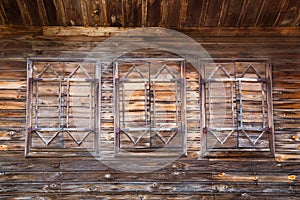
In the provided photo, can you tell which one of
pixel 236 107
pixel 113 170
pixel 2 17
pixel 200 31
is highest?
pixel 2 17

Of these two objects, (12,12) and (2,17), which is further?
(2,17)

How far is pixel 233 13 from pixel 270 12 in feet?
1.86

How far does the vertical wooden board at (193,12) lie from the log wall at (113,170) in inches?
25.6

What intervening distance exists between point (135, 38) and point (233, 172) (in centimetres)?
261

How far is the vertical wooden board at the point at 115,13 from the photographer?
667 cm

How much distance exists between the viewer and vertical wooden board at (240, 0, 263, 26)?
6738 millimetres

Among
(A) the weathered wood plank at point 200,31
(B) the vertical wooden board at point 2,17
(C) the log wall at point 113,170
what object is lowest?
(C) the log wall at point 113,170

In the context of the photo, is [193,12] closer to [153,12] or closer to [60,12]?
[153,12]

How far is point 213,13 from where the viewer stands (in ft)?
22.7

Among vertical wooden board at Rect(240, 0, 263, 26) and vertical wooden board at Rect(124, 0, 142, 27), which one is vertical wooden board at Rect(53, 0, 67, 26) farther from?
vertical wooden board at Rect(240, 0, 263, 26)

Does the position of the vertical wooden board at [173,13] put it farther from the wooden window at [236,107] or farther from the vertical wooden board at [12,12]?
the vertical wooden board at [12,12]

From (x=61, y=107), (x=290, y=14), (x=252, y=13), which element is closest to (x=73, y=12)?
(x=61, y=107)

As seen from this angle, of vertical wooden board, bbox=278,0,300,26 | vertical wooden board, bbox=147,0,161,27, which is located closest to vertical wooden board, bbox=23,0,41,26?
vertical wooden board, bbox=147,0,161,27

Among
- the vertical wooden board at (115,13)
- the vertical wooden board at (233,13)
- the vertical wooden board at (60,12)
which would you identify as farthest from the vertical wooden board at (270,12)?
the vertical wooden board at (60,12)
